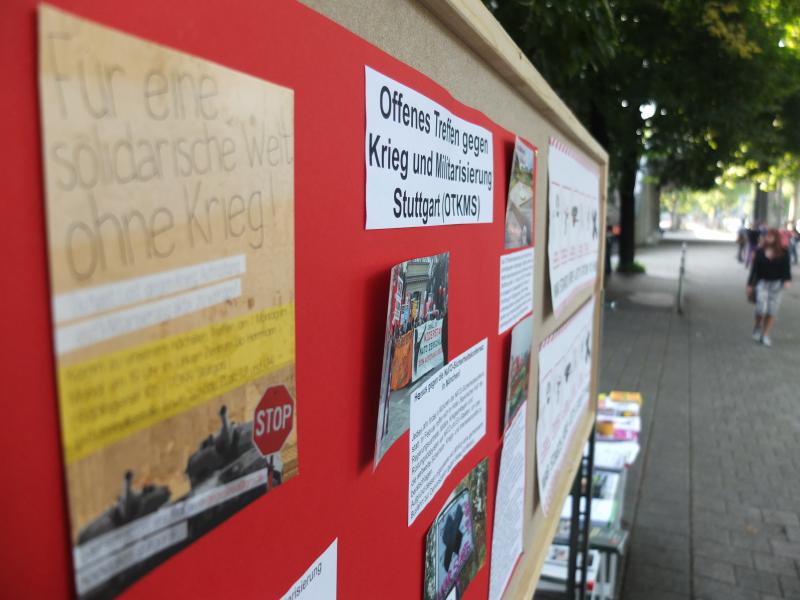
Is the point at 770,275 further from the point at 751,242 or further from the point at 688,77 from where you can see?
the point at 751,242

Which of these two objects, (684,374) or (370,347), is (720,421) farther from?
(370,347)

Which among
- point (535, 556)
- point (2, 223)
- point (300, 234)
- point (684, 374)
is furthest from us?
point (684, 374)

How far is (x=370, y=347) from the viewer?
748 mm

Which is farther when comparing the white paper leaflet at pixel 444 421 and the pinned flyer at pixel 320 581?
the white paper leaflet at pixel 444 421

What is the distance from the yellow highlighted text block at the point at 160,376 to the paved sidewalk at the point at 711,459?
4165mm

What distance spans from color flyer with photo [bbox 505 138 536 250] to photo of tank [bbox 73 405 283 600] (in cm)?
82

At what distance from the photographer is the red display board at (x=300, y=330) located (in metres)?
0.34

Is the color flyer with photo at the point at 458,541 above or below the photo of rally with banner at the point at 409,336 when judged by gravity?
below

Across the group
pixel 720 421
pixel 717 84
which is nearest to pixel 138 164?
pixel 720 421

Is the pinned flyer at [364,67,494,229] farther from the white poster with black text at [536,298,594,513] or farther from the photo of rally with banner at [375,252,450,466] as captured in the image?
the white poster with black text at [536,298,594,513]

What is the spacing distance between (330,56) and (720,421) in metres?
7.34

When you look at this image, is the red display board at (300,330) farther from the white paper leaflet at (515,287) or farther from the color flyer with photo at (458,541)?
the white paper leaflet at (515,287)

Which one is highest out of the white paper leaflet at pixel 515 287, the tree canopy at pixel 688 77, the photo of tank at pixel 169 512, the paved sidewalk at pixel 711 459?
the tree canopy at pixel 688 77

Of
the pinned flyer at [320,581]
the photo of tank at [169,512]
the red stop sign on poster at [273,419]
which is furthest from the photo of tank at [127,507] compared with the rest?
the pinned flyer at [320,581]
